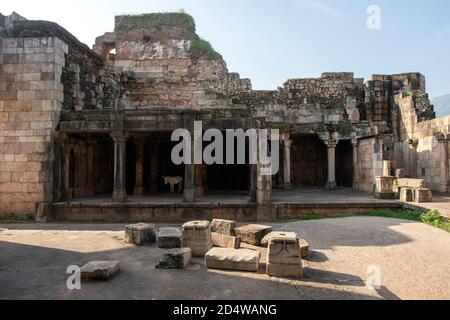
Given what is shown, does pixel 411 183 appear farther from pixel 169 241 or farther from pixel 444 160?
pixel 169 241

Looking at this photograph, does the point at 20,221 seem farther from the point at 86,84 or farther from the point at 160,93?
the point at 160,93

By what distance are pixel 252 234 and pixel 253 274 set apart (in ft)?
6.91

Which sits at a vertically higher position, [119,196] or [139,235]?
[119,196]

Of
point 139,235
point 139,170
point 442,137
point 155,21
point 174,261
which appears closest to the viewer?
point 174,261

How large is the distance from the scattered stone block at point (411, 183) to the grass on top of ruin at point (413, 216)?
52.3 inches

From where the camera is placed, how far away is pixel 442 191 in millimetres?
15281

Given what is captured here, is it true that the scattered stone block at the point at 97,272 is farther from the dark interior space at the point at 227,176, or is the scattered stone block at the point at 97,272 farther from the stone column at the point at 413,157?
the stone column at the point at 413,157

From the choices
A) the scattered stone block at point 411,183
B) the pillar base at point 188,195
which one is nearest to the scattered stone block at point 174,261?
the pillar base at point 188,195

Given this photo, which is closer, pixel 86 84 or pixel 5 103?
pixel 5 103

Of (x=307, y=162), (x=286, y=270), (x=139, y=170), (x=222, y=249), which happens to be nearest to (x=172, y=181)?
(x=139, y=170)

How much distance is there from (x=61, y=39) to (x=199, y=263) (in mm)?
11157

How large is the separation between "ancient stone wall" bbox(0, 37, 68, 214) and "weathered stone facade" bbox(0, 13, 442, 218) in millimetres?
37

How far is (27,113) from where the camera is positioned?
473 inches
